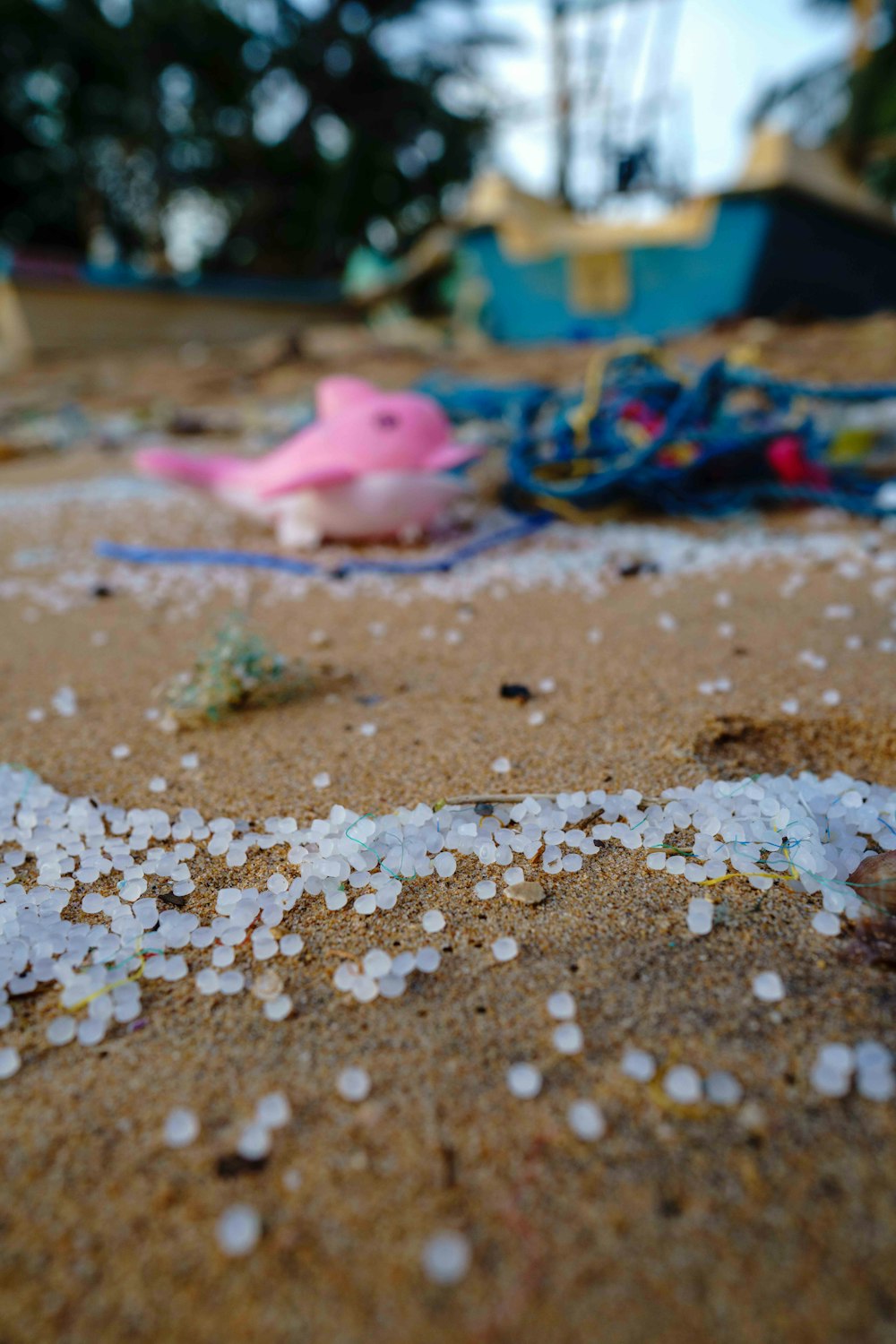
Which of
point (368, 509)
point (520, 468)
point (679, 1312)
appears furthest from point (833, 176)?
point (679, 1312)

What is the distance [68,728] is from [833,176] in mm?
7217

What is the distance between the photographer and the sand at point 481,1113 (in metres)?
0.54

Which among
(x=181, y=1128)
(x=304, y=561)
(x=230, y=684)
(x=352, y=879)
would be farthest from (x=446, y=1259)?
(x=304, y=561)

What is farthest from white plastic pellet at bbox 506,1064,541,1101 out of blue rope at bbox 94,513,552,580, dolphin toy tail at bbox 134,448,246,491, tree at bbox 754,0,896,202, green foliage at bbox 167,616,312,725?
tree at bbox 754,0,896,202

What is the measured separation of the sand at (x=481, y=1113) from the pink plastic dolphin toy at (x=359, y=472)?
3.51ft

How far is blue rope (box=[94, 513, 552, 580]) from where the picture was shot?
84.3 inches

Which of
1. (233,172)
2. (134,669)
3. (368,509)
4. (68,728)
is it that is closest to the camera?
(68,728)

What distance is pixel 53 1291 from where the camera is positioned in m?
0.56

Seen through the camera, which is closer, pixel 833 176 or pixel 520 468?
pixel 520 468

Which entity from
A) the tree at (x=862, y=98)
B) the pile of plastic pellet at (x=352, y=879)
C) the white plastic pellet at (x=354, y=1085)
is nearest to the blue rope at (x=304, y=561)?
the pile of plastic pellet at (x=352, y=879)

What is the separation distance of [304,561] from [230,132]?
49.6 feet

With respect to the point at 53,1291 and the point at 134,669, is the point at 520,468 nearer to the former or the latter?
the point at 134,669

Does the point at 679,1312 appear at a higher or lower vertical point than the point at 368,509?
higher

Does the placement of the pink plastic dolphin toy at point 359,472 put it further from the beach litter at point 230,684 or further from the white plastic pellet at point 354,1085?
the white plastic pellet at point 354,1085
